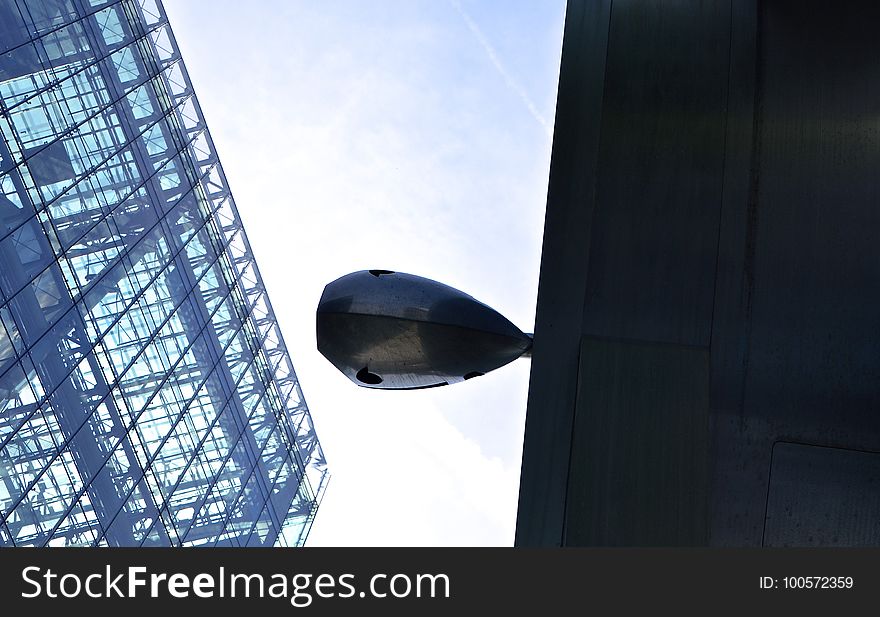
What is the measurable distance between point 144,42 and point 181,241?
23.2ft

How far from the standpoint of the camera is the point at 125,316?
22234 mm

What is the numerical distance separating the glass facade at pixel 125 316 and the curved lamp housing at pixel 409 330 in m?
16.1

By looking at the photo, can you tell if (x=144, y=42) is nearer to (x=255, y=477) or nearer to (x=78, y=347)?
(x=78, y=347)

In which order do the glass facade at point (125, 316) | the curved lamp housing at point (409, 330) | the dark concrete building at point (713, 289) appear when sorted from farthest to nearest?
the glass facade at point (125, 316) < the curved lamp housing at point (409, 330) < the dark concrete building at point (713, 289)

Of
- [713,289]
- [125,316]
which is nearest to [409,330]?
[713,289]

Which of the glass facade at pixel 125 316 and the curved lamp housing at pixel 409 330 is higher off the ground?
the curved lamp housing at pixel 409 330

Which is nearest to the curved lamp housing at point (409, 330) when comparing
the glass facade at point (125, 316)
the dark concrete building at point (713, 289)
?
the dark concrete building at point (713, 289)

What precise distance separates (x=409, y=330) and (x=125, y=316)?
70.5ft

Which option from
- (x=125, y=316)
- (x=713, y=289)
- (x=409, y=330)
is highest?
(x=713, y=289)

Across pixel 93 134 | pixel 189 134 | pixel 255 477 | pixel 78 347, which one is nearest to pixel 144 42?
pixel 189 134

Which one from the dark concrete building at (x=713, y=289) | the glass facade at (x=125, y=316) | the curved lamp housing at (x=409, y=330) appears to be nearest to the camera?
the dark concrete building at (x=713, y=289)

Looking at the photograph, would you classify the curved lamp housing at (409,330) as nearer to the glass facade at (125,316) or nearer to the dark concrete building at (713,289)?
the dark concrete building at (713,289)

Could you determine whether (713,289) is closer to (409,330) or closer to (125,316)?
(409,330)

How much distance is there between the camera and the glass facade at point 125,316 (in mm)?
17969
